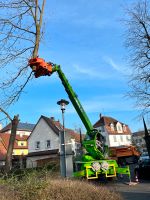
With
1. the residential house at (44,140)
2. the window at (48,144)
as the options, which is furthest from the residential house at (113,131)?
the window at (48,144)

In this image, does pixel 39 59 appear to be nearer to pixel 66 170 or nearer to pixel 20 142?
pixel 66 170

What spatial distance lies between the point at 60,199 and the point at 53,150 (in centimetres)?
5140

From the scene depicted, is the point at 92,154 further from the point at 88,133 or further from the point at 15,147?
the point at 15,147

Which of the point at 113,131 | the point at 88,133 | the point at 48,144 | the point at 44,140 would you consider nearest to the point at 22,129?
the point at 113,131

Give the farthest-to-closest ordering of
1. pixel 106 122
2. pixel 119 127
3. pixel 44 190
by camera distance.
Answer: pixel 119 127 → pixel 106 122 → pixel 44 190

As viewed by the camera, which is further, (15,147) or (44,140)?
(15,147)

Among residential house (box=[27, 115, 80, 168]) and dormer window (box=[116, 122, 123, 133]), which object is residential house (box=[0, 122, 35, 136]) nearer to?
dormer window (box=[116, 122, 123, 133])

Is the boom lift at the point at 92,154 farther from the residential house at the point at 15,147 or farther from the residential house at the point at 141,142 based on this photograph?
the residential house at the point at 15,147

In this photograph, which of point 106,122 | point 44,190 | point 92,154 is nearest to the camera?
point 44,190

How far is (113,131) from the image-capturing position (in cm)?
9038

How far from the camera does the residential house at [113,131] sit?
87.8m

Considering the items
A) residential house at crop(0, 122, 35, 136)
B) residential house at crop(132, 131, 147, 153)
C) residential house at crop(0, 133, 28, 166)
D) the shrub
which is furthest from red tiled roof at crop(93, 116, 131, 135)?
the shrub

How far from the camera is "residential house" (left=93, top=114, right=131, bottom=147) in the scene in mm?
87812

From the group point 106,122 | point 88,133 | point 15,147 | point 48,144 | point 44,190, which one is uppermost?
point 106,122
